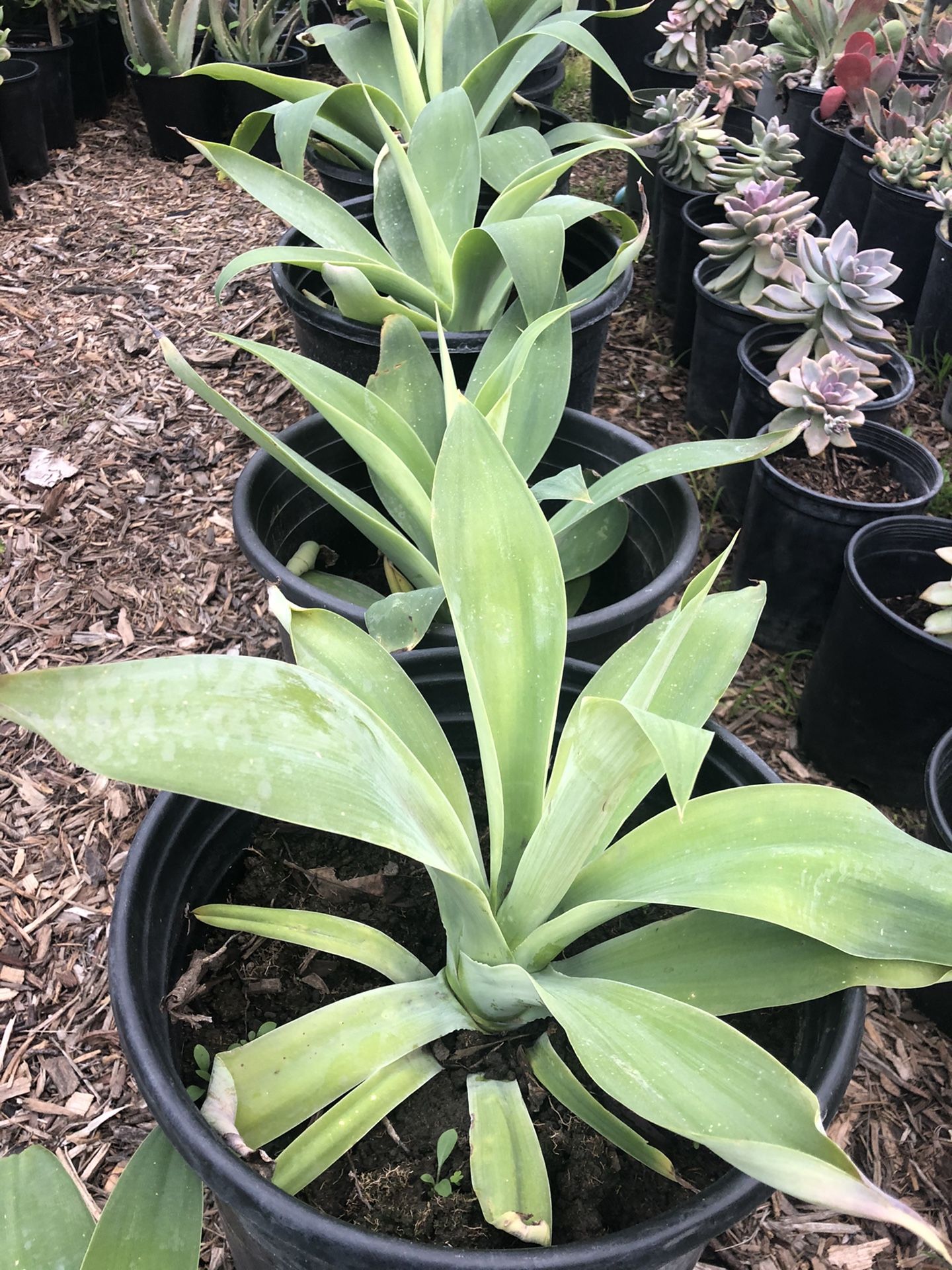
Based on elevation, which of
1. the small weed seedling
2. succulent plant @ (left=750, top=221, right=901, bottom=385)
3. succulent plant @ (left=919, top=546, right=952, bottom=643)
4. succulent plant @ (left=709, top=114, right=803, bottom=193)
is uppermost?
succulent plant @ (left=709, top=114, right=803, bottom=193)

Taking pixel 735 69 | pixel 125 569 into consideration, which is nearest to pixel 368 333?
pixel 125 569

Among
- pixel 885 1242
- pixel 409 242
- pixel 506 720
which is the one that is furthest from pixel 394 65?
pixel 885 1242

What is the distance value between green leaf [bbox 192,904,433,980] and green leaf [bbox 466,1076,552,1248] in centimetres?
12

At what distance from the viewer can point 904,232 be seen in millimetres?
2320

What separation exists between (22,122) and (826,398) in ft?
8.28

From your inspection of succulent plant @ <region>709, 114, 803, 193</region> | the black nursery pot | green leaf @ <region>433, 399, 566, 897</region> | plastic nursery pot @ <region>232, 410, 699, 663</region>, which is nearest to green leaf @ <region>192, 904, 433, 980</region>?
green leaf @ <region>433, 399, 566, 897</region>

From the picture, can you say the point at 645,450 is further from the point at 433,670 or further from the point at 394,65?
the point at 394,65

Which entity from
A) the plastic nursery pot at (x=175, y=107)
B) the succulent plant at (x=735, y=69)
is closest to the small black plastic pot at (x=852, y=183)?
the succulent plant at (x=735, y=69)

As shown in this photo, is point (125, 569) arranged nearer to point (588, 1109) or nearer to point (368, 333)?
point (368, 333)

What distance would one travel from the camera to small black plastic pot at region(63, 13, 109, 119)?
3117 millimetres

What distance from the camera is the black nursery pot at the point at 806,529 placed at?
151 centimetres

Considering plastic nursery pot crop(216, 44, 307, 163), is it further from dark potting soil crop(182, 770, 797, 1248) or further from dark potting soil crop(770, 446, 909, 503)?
dark potting soil crop(182, 770, 797, 1248)

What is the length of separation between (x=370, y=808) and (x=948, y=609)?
106 cm

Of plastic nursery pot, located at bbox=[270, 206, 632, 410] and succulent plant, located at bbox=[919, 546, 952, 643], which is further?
plastic nursery pot, located at bbox=[270, 206, 632, 410]
